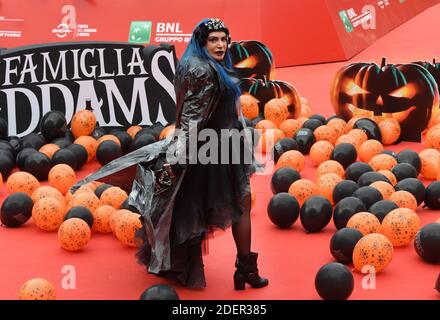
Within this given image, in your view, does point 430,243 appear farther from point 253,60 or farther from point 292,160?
point 253,60

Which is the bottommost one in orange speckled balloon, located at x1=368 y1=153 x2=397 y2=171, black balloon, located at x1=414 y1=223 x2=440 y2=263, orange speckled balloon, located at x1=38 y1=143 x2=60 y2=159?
black balloon, located at x1=414 y1=223 x2=440 y2=263

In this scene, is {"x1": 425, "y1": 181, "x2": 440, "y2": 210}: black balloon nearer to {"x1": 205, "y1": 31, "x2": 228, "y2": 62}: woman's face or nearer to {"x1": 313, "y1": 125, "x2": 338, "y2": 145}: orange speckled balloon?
{"x1": 313, "y1": 125, "x2": 338, "y2": 145}: orange speckled balloon

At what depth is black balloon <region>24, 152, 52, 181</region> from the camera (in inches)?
354

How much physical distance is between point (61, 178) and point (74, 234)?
1.62 metres

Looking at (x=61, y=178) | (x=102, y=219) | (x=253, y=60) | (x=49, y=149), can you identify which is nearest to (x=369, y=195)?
(x=102, y=219)

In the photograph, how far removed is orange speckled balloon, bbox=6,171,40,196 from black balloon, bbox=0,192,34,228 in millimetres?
591

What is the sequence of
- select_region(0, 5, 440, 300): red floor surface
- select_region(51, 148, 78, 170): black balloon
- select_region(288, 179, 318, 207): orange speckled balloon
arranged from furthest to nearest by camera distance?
select_region(51, 148, 78, 170): black balloon → select_region(288, 179, 318, 207): orange speckled balloon → select_region(0, 5, 440, 300): red floor surface

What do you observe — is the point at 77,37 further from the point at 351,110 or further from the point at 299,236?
the point at 299,236

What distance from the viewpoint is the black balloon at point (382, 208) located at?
7183 millimetres

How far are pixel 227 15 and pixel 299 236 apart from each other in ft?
21.2

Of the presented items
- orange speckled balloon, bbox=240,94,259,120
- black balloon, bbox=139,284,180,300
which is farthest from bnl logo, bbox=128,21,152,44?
black balloon, bbox=139,284,180,300

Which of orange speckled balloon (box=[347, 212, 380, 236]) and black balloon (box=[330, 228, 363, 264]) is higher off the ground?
orange speckled balloon (box=[347, 212, 380, 236])

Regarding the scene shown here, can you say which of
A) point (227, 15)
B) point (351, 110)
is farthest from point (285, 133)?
point (227, 15)

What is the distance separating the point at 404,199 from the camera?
7.49 meters
